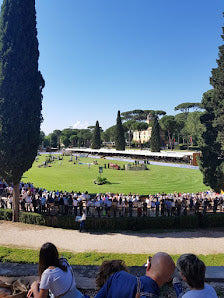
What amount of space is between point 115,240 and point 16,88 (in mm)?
11949

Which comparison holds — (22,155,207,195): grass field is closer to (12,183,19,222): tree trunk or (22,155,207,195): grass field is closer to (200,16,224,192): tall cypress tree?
(200,16,224,192): tall cypress tree

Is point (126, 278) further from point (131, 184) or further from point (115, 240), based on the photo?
point (131, 184)

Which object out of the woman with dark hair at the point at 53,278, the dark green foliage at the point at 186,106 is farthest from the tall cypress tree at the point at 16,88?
the dark green foliage at the point at 186,106

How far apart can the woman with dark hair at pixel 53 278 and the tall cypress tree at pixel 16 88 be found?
12.7m

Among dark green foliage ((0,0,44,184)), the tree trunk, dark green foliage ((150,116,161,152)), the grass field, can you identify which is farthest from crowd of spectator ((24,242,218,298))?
dark green foliage ((150,116,161,152))

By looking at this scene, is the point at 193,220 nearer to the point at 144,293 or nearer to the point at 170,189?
the point at 170,189

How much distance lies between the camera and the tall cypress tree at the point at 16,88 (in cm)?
1431

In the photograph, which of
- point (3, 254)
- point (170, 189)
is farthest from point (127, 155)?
point (3, 254)

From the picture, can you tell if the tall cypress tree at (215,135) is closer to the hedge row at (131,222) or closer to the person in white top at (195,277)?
the hedge row at (131,222)

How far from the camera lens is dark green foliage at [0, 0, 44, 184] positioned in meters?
14.3

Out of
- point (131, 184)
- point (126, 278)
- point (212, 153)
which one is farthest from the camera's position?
point (131, 184)

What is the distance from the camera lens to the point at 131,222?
14.0 meters

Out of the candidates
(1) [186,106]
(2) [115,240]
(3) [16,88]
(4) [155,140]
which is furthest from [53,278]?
(1) [186,106]

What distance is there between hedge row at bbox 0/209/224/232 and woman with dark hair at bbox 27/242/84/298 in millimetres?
11125
